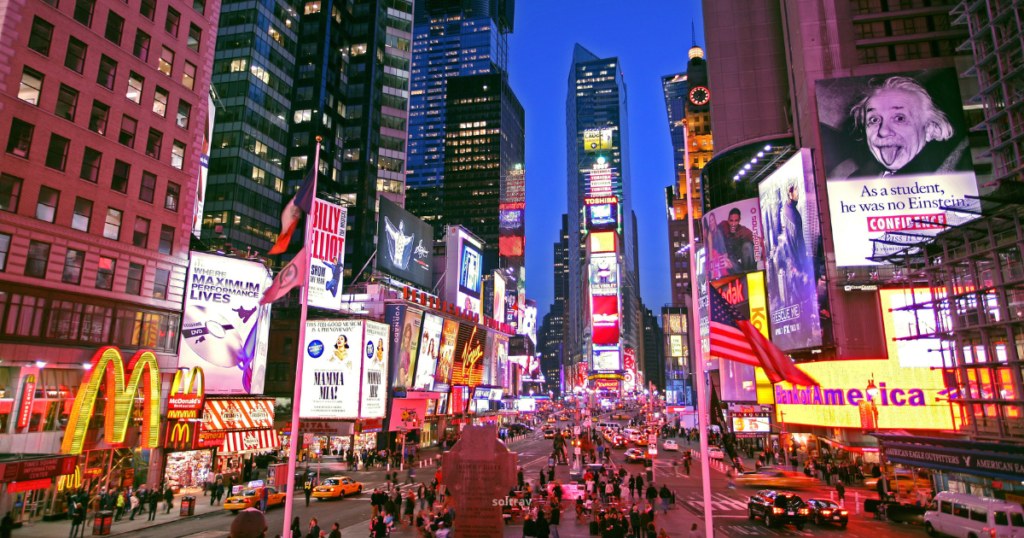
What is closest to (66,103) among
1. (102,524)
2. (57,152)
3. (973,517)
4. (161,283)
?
(57,152)

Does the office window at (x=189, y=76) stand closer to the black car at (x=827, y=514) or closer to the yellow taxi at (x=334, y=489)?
the yellow taxi at (x=334, y=489)

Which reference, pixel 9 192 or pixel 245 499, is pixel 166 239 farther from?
pixel 245 499

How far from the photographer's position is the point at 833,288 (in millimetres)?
49344

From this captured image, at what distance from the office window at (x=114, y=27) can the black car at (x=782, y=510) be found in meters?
42.5

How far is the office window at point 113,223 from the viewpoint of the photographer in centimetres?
3328

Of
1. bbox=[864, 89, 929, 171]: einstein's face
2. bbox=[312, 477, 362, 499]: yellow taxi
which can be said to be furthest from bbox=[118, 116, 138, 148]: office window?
bbox=[864, 89, 929, 171]: einstein's face

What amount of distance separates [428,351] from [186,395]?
30.3m

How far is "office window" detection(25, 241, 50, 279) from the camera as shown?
29094 millimetres

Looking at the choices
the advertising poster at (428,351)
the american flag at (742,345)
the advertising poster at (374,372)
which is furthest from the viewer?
the advertising poster at (428,351)

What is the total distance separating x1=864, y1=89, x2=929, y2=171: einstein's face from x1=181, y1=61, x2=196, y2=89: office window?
52476 mm

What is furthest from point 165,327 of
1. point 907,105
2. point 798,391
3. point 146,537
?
point 907,105

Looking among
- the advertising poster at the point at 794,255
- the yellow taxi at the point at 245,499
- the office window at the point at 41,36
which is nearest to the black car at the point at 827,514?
the advertising poster at the point at 794,255

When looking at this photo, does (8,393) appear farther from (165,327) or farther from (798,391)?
(798,391)

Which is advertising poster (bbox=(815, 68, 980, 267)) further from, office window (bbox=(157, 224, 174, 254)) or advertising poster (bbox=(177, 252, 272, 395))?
office window (bbox=(157, 224, 174, 254))
